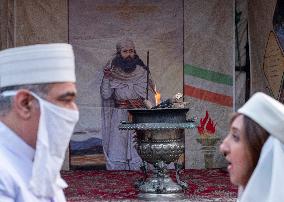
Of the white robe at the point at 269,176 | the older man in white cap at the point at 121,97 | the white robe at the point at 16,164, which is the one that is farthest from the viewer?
the older man in white cap at the point at 121,97

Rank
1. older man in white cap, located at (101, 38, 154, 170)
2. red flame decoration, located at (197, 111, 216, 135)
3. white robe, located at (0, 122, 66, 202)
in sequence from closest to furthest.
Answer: white robe, located at (0, 122, 66, 202)
older man in white cap, located at (101, 38, 154, 170)
red flame decoration, located at (197, 111, 216, 135)

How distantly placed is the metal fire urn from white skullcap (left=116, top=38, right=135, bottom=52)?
329 cm

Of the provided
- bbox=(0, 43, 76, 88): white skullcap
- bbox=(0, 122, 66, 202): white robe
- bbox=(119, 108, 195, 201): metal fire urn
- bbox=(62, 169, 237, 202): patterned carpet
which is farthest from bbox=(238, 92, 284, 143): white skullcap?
bbox=(62, 169, 237, 202): patterned carpet

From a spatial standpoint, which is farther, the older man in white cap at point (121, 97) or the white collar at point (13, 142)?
the older man in white cap at point (121, 97)

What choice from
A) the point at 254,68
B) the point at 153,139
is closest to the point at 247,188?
the point at 153,139

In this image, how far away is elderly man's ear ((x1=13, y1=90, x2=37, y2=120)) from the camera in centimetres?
217

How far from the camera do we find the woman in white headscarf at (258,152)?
2.61 meters

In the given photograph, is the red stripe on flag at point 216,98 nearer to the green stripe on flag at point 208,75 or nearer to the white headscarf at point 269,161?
the green stripe on flag at point 208,75

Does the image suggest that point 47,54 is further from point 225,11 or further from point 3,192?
point 225,11

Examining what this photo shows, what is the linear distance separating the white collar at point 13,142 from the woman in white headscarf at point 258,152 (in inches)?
35.8

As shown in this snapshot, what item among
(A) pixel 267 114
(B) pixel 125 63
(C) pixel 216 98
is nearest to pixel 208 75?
(C) pixel 216 98

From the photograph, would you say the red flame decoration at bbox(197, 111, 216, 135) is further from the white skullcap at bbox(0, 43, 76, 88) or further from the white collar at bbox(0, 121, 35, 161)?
the white collar at bbox(0, 121, 35, 161)

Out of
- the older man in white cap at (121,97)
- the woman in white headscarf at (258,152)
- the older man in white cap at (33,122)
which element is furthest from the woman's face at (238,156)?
the older man in white cap at (121,97)

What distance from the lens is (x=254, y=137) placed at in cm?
268
